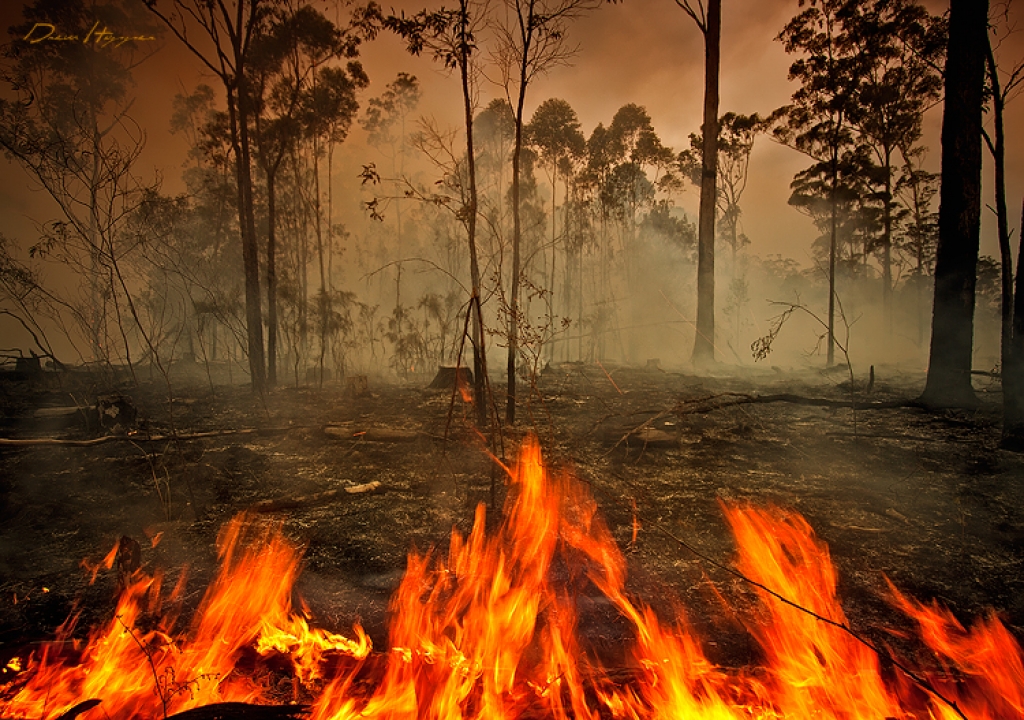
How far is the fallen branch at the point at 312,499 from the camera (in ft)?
12.2

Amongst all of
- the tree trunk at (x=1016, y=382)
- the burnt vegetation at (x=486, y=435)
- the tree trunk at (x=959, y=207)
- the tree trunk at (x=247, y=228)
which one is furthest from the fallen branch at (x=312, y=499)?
the tree trunk at (x=959, y=207)

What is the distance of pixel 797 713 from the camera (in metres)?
1.78

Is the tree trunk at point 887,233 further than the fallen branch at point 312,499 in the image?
Yes

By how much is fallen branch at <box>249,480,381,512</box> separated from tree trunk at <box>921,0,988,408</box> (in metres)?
7.55

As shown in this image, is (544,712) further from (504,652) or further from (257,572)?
(257,572)

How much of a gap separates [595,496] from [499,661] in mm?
2167

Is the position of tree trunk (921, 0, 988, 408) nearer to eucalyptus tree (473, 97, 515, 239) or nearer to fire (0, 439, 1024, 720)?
fire (0, 439, 1024, 720)

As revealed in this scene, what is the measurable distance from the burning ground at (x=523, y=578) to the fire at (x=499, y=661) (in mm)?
12

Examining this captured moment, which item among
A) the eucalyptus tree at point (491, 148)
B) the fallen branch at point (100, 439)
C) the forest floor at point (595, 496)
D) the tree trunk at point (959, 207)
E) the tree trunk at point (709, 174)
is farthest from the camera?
the eucalyptus tree at point (491, 148)

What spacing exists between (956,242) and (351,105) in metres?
19.2

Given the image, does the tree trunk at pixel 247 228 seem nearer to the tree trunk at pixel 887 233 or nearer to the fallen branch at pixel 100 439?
the fallen branch at pixel 100 439

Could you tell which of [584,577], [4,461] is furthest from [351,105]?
[584,577]

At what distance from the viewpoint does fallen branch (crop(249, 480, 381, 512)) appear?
3.71 metres
